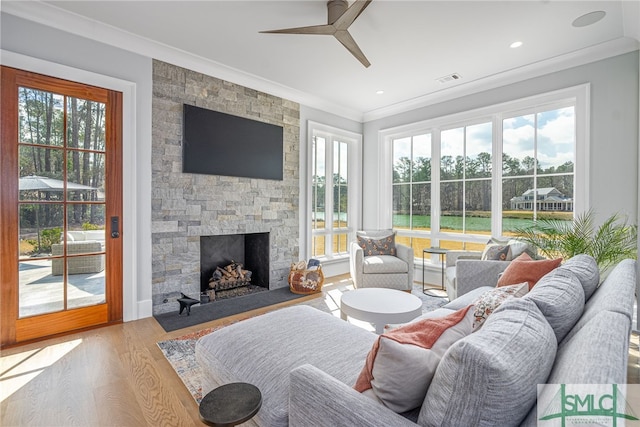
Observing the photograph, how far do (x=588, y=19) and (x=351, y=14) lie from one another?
2.20 meters

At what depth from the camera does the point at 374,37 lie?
2930 millimetres

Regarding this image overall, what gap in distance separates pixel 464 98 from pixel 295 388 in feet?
14.4

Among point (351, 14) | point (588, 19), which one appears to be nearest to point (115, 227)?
point (351, 14)

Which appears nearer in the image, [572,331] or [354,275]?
[572,331]

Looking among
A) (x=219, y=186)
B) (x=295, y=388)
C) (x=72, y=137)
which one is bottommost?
(x=295, y=388)

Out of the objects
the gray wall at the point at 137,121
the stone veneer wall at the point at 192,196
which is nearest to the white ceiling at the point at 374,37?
the gray wall at the point at 137,121

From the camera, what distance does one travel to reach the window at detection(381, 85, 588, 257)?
11.2 feet

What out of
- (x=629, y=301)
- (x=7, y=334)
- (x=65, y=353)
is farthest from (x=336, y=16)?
(x=7, y=334)

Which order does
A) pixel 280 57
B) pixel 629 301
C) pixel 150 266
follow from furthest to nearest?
pixel 280 57 → pixel 150 266 → pixel 629 301

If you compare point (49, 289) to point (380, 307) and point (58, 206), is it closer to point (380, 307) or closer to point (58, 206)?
point (58, 206)

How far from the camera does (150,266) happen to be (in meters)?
3.13

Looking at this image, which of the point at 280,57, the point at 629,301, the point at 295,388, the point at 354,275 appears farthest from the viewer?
the point at 354,275

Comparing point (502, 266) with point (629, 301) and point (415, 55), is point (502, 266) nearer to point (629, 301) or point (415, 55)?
point (629, 301)

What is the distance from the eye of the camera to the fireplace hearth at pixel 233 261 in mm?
3955
